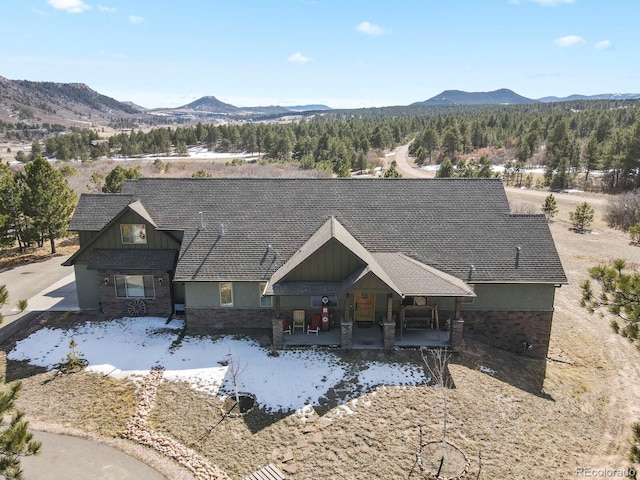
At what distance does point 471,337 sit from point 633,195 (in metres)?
39.9

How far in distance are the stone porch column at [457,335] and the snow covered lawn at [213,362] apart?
2.10 meters

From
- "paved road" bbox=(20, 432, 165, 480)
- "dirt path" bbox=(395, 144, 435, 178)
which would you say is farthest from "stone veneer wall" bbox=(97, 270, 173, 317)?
"dirt path" bbox=(395, 144, 435, 178)

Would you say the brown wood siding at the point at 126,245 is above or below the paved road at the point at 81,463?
above

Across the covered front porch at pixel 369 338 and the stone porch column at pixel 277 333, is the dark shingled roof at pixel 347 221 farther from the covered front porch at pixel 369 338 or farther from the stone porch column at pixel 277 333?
the covered front porch at pixel 369 338

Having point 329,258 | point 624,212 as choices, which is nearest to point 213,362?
point 329,258

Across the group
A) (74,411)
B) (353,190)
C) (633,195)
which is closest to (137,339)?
(74,411)

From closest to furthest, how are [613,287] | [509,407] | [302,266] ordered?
[613,287], [509,407], [302,266]

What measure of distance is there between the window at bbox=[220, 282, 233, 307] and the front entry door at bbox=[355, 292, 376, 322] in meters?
5.72

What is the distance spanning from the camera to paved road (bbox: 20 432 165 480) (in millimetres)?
12555

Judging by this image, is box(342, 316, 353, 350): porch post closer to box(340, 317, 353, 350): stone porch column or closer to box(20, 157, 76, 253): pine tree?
box(340, 317, 353, 350): stone porch column

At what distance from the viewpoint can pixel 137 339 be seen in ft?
64.5

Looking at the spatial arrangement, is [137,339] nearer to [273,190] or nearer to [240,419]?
[240,419]

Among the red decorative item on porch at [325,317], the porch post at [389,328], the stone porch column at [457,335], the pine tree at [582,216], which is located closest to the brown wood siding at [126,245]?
the red decorative item on porch at [325,317]

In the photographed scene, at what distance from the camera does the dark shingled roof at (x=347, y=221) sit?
19.8 m
